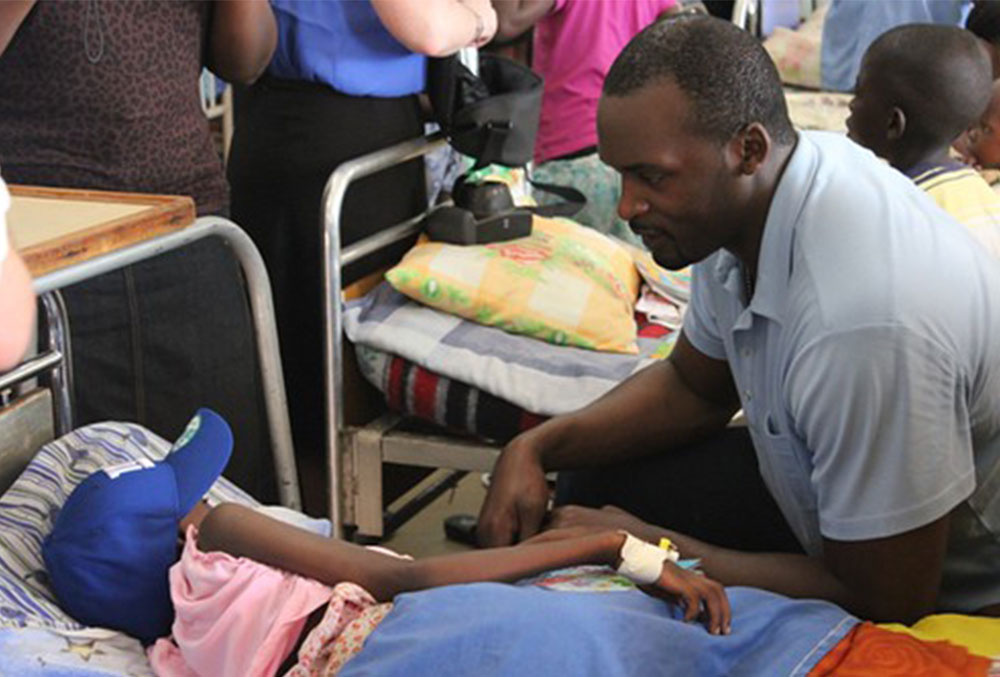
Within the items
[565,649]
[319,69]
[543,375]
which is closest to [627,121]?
[565,649]

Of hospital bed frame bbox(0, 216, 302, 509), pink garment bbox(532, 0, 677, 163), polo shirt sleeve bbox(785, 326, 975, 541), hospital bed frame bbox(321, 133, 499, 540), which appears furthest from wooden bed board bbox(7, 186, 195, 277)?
pink garment bbox(532, 0, 677, 163)

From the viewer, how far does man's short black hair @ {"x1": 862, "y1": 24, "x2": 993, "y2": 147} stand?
267cm

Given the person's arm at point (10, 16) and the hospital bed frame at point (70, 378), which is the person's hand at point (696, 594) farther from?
the person's arm at point (10, 16)

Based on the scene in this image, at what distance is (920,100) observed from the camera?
268 cm

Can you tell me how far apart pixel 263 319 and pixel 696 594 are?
82 centimetres

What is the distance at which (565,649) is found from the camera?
1.60 meters

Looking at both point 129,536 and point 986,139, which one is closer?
point 129,536

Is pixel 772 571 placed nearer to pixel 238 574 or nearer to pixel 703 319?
pixel 703 319

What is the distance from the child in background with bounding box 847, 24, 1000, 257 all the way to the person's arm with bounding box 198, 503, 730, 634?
1.12m

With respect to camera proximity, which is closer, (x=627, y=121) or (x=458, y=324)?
(x=627, y=121)

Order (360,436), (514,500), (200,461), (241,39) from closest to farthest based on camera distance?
(200,461)
(514,500)
(241,39)
(360,436)

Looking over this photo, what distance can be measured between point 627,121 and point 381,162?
37.2 inches

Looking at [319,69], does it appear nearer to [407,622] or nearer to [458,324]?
[458,324]

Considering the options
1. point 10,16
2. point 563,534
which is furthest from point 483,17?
point 563,534
